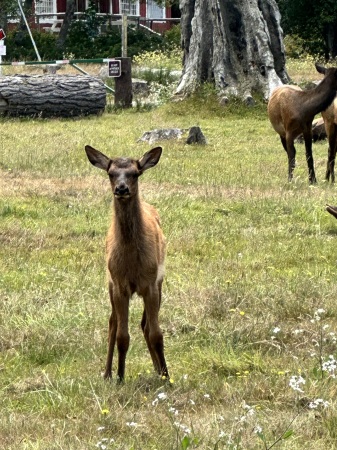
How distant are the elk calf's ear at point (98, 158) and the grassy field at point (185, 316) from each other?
129 cm

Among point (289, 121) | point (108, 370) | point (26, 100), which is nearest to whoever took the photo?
point (108, 370)

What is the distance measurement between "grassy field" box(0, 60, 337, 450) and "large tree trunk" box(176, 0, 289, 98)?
10741 mm

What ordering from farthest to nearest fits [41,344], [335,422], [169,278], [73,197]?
[73,197], [169,278], [41,344], [335,422]

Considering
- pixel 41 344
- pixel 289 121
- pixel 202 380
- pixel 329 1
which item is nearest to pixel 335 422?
pixel 202 380

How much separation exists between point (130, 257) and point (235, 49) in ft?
68.4

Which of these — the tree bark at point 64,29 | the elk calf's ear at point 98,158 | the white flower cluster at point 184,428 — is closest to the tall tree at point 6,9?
the tree bark at point 64,29

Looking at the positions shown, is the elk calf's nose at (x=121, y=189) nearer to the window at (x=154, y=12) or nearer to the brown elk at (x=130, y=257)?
the brown elk at (x=130, y=257)

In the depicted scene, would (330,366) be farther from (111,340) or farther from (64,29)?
(64,29)

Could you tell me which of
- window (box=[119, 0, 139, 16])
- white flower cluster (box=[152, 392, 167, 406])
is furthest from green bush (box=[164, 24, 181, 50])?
white flower cluster (box=[152, 392, 167, 406])

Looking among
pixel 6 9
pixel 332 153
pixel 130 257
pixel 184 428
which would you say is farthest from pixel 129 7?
pixel 184 428

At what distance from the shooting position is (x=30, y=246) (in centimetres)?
1031

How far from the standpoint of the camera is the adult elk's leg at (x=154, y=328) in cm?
623

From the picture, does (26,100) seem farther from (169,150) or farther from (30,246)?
(30,246)

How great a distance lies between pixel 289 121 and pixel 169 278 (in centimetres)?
733
